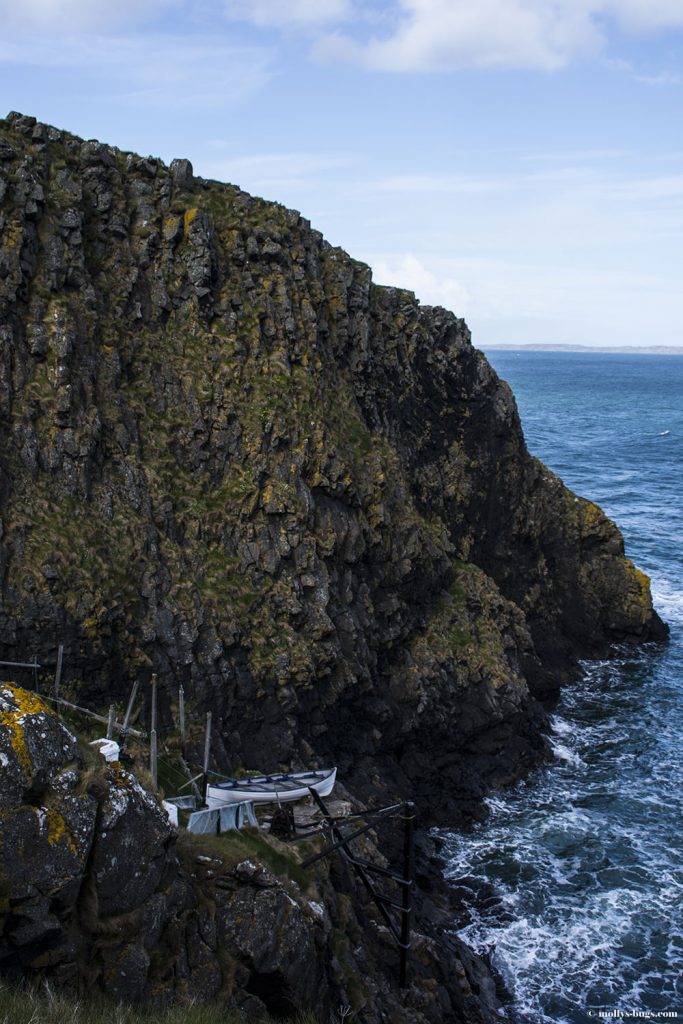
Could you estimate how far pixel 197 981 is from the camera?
17.7 m

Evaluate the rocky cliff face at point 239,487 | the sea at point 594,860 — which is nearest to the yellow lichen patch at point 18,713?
the rocky cliff face at point 239,487

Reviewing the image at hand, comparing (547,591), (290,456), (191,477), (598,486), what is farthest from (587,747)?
(598,486)

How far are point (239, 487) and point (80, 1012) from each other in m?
23.2

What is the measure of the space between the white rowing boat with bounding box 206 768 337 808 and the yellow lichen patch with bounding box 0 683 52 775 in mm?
7835

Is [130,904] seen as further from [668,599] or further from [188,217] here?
[668,599]

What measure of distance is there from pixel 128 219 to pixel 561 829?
108ft

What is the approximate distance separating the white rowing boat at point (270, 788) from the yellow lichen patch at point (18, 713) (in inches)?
308

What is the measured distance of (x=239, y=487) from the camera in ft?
119

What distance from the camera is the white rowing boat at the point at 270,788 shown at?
78.3 feet

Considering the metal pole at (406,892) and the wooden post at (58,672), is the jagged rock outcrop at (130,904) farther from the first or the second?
the wooden post at (58,672)

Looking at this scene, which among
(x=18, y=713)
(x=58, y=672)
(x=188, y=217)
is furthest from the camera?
(x=188, y=217)

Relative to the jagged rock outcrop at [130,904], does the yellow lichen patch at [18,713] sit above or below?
above

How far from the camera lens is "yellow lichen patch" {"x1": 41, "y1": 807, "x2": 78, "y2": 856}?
1616 cm

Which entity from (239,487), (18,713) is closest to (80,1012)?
(18,713)
